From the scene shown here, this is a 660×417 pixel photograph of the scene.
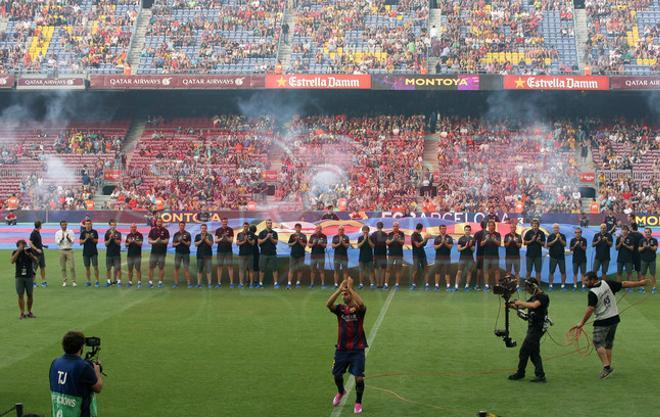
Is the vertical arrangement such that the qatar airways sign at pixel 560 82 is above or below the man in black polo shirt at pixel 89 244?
above

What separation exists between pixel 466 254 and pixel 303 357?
861cm

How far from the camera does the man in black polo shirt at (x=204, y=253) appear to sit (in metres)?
22.0

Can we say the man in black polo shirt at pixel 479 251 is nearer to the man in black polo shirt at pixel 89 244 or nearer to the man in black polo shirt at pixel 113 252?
the man in black polo shirt at pixel 113 252

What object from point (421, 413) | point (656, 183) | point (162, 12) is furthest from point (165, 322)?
point (162, 12)

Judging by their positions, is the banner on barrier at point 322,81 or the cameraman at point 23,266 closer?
the cameraman at point 23,266

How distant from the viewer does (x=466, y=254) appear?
70.6 ft

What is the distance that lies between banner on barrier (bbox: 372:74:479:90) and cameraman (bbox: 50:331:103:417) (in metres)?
35.0

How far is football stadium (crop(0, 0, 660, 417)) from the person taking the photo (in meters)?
18.3

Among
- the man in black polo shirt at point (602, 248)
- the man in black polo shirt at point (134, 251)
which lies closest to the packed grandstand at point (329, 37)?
the man in black polo shirt at point (602, 248)

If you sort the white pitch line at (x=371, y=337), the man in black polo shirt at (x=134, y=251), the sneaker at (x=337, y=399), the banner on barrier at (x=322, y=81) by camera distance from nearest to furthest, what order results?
the white pitch line at (x=371, y=337)
the sneaker at (x=337, y=399)
the man in black polo shirt at (x=134, y=251)
the banner on barrier at (x=322, y=81)

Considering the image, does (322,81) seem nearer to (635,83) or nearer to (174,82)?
(174,82)

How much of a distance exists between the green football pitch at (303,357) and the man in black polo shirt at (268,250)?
145 cm

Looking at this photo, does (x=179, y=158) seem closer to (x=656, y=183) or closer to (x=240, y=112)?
(x=240, y=112)

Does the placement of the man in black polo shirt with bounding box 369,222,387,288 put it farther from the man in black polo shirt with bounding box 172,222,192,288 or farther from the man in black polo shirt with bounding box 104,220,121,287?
the man in black polo shirt with bounding box 104,220,121,287
